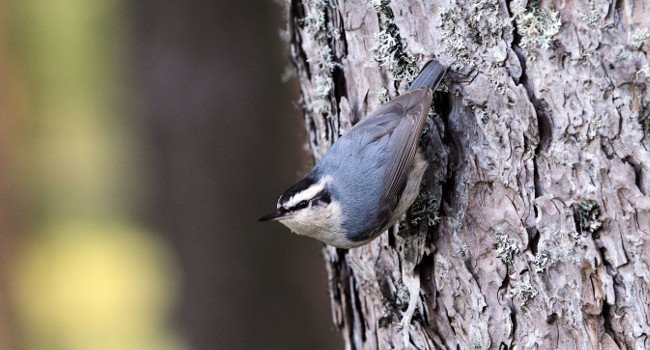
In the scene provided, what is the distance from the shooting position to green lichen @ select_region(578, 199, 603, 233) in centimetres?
202

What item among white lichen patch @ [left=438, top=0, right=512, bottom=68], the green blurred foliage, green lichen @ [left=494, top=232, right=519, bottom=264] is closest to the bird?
white lichen patch @ [left=438, top=0, right=512, bottom=68]

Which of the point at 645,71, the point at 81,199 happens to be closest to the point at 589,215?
the point at 645,71

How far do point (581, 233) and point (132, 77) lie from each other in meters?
2.35

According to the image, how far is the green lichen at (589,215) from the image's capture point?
2021mm

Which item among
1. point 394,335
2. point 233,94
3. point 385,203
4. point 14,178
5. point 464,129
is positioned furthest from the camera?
point 14,178

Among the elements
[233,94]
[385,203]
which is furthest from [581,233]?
[233,94]

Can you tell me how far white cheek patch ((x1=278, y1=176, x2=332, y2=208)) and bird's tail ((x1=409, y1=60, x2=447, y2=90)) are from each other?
1.56 feet

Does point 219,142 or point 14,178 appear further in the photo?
point 14,178

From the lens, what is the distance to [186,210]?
11.7 ft

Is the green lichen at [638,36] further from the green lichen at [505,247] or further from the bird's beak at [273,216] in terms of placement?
the bird's beak at [273,216]

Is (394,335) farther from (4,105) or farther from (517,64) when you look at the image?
(4,105)

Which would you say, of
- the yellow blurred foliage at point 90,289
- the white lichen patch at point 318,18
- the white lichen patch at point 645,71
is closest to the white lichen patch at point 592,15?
the white lichen patch at point 645,71

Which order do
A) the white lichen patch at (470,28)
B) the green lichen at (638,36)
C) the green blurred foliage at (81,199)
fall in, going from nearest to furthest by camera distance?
the green lichen at (638,36), the white lichen patch at (470,28), the green blurred foliage at (81,199)

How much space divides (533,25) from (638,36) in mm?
292
